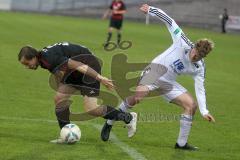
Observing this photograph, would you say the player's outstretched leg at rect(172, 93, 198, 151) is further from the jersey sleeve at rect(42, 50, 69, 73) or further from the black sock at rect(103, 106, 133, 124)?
the jersey sleeve at rect(42, 50, 69, 73)

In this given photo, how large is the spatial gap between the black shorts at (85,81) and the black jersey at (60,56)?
0.04 m

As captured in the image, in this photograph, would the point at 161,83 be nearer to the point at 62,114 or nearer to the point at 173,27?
the point at 173,27

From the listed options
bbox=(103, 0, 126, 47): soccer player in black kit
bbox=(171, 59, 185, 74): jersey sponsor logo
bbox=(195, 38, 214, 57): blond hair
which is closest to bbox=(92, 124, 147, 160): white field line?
bbox=(171, 59, 185, 74): jersey sponsor logo

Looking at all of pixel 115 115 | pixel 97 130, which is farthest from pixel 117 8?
pixel 115 115

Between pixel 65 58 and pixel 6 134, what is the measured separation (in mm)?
2024

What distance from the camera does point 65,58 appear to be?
985 centimetres

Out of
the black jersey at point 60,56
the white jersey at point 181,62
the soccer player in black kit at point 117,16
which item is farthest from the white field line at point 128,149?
the soccer player in black kit at point 117,16

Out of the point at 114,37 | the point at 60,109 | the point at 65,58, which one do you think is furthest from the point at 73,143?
the point at 114,37

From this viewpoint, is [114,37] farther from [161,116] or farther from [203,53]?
[203,53]

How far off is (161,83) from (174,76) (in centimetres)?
26

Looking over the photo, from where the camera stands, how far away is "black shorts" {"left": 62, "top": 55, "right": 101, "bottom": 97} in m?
10.4

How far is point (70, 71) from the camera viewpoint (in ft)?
33.5

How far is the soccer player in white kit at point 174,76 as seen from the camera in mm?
10648

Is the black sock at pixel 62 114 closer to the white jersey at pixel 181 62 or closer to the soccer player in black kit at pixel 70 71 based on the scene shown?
the soccer player in black kit at pixel 70 71
